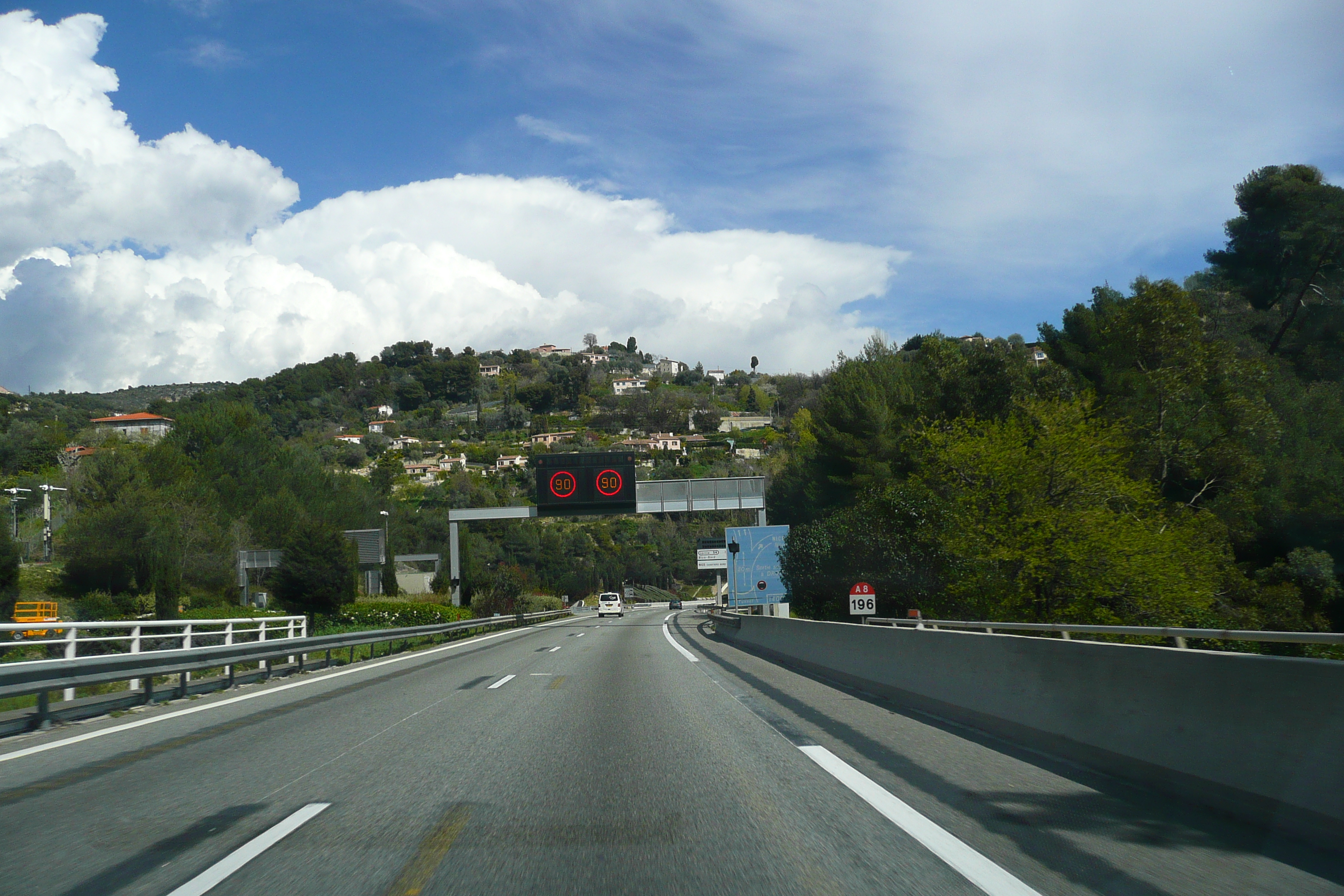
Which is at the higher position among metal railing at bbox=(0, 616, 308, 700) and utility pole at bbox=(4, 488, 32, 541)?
Answer: utility pole at bbox=(4, 488, 32, 541)

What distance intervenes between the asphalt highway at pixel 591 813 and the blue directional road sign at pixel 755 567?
98.5 feet

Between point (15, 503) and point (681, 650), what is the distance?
60.9 m

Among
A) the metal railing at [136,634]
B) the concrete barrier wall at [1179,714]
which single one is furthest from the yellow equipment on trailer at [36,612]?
the concrete barrier wall at [1179,714]

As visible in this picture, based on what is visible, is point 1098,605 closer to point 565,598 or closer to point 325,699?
point 325,699

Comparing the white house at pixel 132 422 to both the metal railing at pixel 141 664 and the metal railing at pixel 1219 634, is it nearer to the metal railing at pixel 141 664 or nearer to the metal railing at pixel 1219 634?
the metal railing at pixel 141 664

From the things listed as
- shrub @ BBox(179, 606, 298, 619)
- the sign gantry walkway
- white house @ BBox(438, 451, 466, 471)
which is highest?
white house @ BBox(438, 451, 466, 471)

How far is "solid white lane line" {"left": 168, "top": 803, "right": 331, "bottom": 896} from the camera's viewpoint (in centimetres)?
461

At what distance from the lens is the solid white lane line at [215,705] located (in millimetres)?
8812

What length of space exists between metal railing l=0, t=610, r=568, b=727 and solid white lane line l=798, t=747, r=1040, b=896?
7244 mm

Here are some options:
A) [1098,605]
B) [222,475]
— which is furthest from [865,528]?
[222,475]

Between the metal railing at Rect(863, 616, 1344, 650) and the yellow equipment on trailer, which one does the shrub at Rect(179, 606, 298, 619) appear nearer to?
the yellow equipment on trailer

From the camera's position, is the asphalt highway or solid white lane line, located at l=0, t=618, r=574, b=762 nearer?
the asphalt highway

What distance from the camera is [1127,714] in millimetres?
6895

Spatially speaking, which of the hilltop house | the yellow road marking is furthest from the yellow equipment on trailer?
the hilltop house
